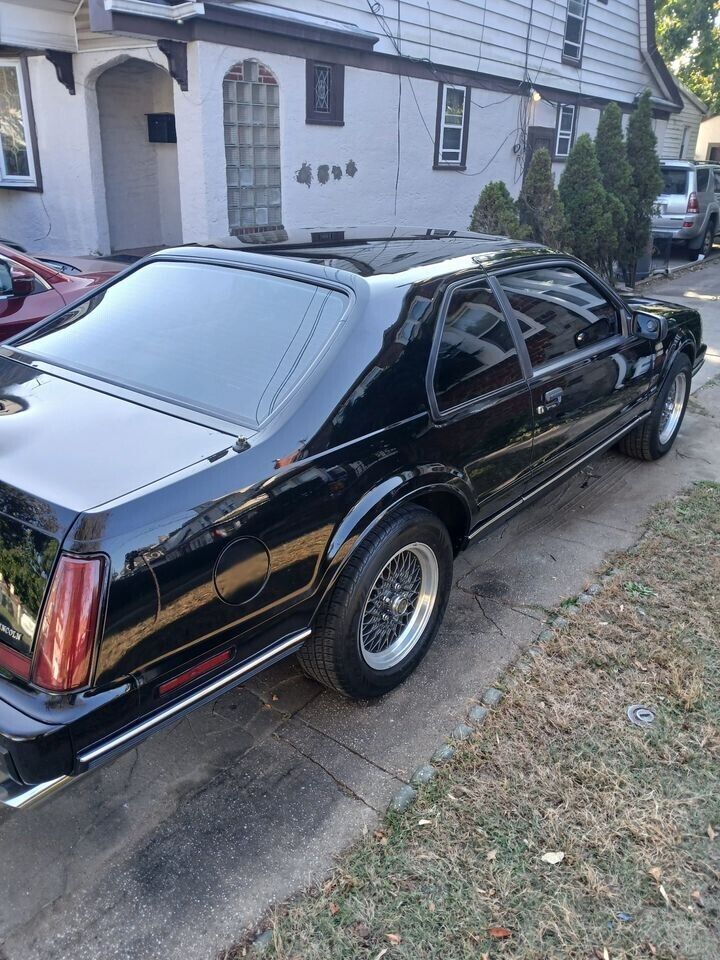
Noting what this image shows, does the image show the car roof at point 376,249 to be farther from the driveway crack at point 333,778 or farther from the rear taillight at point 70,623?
the driveway crack at point 333,778

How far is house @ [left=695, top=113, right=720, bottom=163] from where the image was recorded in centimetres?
3298

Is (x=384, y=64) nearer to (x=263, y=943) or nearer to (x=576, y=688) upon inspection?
(x=576, y=688)

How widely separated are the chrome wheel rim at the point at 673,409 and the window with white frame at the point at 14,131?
8.51 metres

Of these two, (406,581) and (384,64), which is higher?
(384,64)

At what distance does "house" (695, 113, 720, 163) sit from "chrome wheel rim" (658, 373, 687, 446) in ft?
107

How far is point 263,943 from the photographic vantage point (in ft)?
7.10

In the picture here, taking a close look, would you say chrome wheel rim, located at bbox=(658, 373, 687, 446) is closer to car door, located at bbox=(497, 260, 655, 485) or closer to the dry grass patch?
car door, located at bbox=(497, 260, 655, 485)

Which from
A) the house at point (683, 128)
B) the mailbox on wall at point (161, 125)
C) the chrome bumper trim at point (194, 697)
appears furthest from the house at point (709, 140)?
the chrome bumper trim at point (194, 697)

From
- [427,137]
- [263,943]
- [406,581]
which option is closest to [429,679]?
[406,581]

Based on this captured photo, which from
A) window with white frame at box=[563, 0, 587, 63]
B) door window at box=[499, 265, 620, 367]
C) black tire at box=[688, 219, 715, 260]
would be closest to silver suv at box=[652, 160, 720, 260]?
black tire at box=[688, 219, 715, 260]

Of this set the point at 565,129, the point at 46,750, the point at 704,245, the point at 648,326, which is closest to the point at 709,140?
the point at 704,245

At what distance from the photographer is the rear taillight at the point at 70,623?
6.47ft

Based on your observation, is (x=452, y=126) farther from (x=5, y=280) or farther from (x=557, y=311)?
(x=557, y=311)

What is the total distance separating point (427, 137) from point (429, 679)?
31.9 feet
